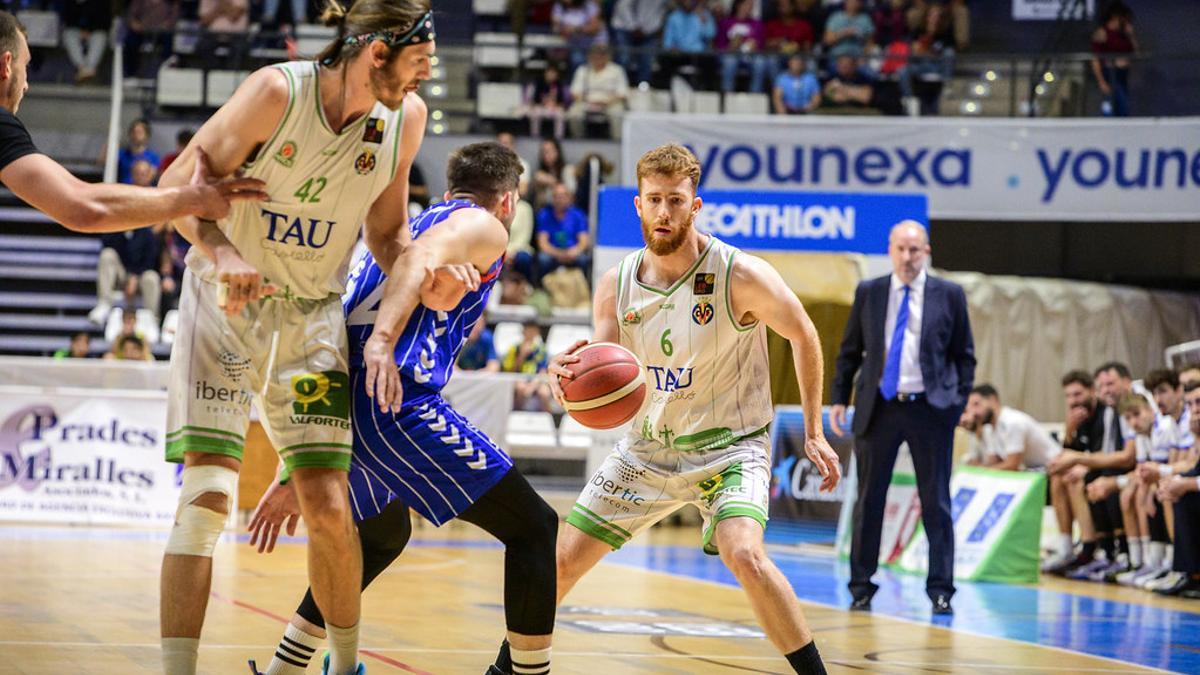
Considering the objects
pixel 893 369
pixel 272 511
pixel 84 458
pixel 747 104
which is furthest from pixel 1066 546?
pixel 272 511

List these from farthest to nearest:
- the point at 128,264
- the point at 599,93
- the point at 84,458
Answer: the point at 599,93 < the point at 128,264 < the point at 84,458

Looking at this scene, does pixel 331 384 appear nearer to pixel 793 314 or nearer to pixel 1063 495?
pixel 793 314

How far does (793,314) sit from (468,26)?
1622 centimetres

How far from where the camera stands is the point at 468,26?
20531 millimetres

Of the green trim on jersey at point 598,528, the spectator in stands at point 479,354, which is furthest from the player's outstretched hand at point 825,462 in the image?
the spectator in stands at point 479,354

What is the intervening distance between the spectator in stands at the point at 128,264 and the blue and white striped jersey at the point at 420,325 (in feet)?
39.3

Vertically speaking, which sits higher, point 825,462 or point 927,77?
point 927,77

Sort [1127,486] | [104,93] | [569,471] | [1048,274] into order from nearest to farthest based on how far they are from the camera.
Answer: [1127,486]
[569,471]
[104,93]
[1048,274]

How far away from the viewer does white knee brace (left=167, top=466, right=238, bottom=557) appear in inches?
157

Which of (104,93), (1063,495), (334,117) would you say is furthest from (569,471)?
(334,117)

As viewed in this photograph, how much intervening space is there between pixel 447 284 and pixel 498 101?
14.1 m

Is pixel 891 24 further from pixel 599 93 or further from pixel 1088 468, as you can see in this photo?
pixel 1088 468

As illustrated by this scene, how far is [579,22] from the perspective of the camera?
19.2 meters

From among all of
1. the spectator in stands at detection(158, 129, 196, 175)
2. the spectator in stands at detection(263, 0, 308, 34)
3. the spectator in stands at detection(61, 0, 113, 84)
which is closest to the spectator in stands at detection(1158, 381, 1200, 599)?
the spectator in stands at detection(158, 129, 196, 175)
